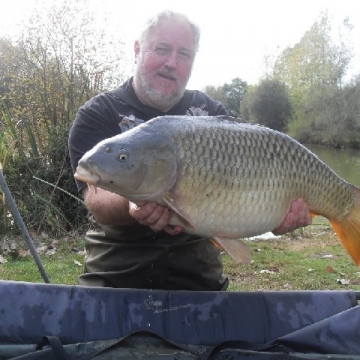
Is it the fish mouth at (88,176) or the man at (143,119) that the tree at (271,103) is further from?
the fish mouth at (88,176)

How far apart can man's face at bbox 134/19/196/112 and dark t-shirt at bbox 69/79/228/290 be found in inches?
3.1

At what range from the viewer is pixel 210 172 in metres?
1.28

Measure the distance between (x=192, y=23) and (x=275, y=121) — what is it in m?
28.1

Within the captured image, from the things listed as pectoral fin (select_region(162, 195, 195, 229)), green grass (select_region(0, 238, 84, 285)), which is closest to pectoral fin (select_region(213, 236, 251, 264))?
pectoral fin (select_region(162, 195, 195, 229))

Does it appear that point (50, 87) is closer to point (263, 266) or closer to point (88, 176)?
point (263, 266)

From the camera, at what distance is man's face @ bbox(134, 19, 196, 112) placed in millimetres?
1826

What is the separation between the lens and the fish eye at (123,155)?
1.23m

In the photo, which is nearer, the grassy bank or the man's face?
the man's face

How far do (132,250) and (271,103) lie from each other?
92.4ft

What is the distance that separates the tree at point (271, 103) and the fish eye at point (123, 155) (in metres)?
28.0

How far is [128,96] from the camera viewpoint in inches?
74.4

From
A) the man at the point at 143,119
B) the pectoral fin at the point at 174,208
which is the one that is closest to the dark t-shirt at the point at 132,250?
the man at the point at 143,119

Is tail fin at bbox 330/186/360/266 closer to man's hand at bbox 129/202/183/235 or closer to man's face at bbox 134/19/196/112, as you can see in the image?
man's hand at bbox 129/202/183/235

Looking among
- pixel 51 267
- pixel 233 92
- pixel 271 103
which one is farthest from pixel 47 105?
pixel 233 92
